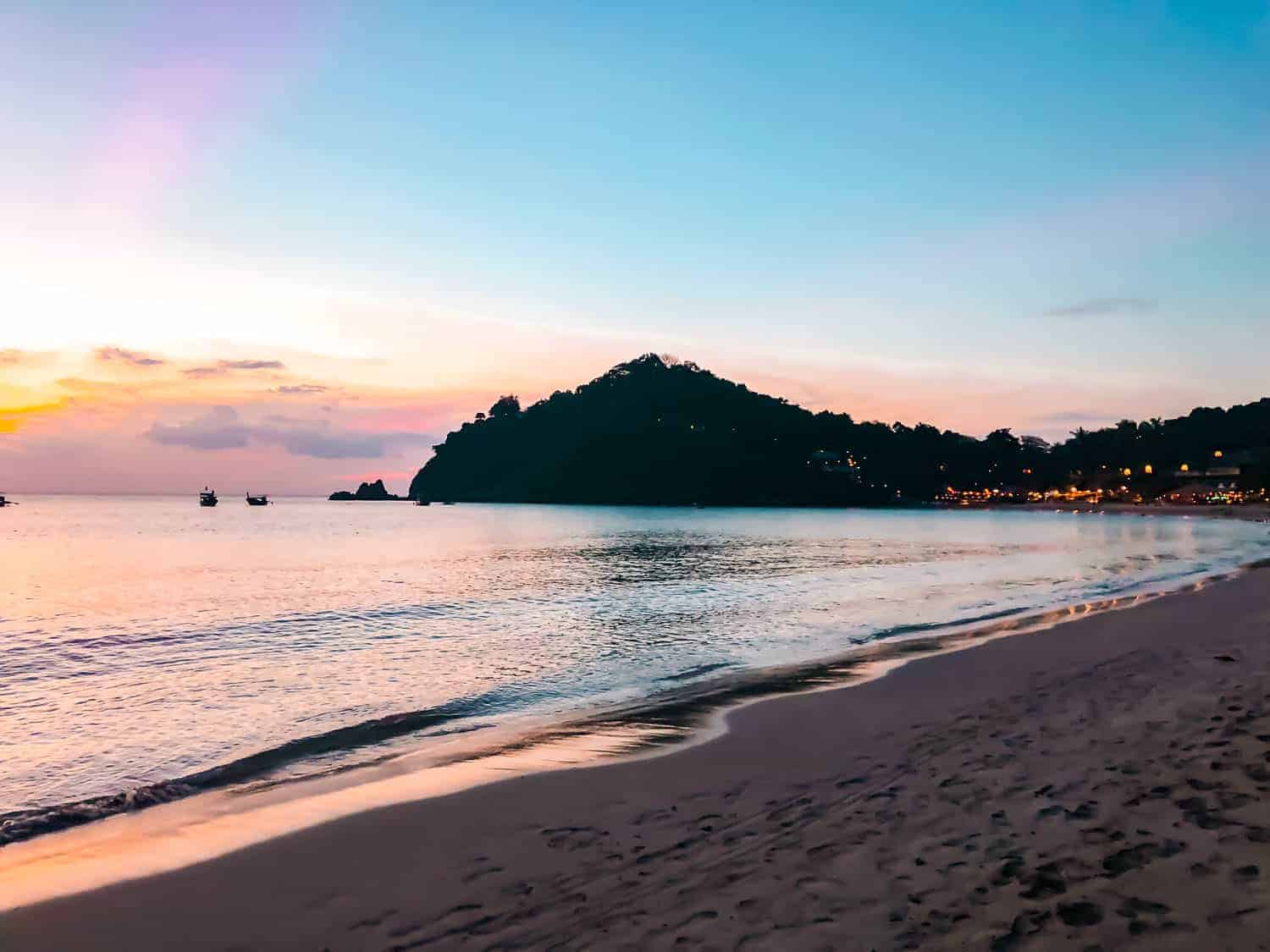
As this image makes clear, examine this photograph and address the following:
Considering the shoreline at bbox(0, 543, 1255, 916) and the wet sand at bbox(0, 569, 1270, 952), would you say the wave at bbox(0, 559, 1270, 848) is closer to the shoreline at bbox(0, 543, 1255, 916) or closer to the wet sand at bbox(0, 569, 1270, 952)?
the shoreline at bbox(0, 543, 1255, 916)

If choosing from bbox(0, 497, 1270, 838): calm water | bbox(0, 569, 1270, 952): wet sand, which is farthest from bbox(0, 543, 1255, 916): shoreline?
bbox(0, 497, 1270, 838): calm water

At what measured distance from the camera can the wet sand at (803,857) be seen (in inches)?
A: 174

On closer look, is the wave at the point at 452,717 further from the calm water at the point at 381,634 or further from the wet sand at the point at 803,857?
the wet sand at the point at 803,857

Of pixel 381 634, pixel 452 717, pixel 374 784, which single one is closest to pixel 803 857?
pixel 374 784

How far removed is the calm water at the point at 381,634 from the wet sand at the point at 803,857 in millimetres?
3437

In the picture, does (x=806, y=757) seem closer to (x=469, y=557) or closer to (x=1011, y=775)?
(x=1011, y=775)

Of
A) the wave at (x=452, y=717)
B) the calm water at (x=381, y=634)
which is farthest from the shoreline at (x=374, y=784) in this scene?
the calm water at (x=381, y=634)

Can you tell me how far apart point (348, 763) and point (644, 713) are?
409 centimetres

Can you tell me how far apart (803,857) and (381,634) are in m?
16.5

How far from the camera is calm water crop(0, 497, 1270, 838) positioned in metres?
10.4

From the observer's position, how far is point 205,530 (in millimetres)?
84062

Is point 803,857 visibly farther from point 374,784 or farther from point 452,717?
point 452,717

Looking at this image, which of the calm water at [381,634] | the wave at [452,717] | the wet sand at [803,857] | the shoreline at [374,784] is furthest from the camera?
the calm water at [381,634]

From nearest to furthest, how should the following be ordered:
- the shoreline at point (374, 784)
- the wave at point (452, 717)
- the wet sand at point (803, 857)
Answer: the wet sand at point (803, 857) → the shoreline at point (374, 784) → the wave at point (452, 717)
